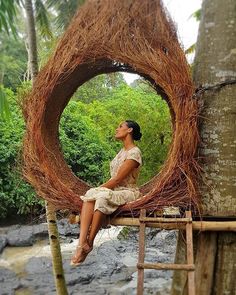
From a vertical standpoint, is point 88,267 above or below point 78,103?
below

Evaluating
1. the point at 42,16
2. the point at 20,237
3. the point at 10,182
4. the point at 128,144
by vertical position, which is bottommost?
the point at 20,237

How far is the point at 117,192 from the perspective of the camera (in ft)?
10.6

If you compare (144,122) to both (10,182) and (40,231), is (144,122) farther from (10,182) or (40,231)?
(10,182)

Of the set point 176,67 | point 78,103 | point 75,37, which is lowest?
point 176,67

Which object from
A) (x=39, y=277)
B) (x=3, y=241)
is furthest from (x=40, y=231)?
(x=39, y=277)

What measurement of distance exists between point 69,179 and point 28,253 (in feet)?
20.9

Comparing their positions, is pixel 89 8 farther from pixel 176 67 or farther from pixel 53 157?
pixel 53 157

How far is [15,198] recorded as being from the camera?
37.8 ft

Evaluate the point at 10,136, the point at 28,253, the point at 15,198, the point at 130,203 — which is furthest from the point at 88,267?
the point at 130,203

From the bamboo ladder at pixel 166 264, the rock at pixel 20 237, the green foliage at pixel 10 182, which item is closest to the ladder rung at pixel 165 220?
the bamboo ladder at pixel 166 264

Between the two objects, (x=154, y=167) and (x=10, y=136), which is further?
(x=10, y=136)

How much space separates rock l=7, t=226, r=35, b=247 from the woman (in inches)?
290

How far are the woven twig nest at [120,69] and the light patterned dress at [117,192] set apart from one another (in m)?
0.09

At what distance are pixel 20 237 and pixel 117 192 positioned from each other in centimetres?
784
